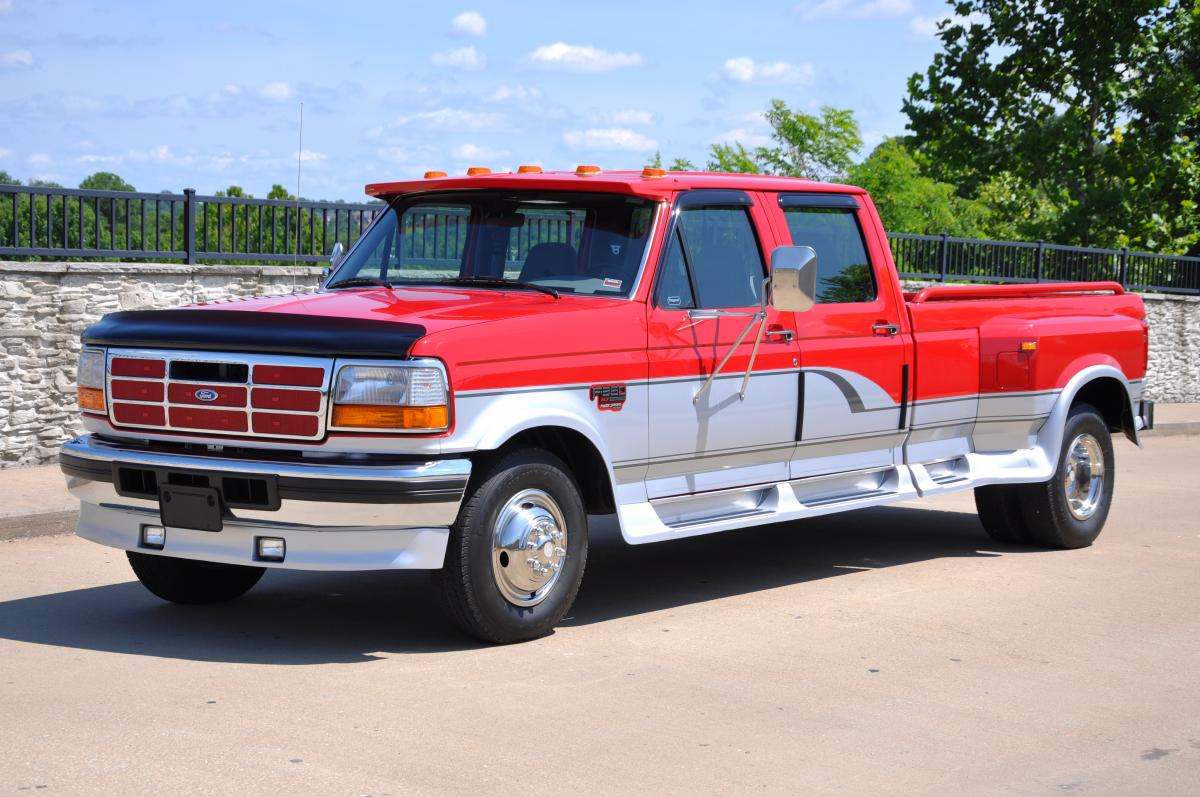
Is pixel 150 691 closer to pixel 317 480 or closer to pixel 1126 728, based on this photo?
pixel 317 480

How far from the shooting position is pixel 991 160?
3466 cm

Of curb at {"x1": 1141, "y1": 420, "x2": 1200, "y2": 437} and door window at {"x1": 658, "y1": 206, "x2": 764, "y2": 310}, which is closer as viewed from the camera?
door window at {"x1": 658, "y1": 206, "x2": 764, "y2": 310}

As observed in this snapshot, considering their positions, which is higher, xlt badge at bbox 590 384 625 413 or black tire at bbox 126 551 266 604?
xlt badge at bbox 590 384 625 413

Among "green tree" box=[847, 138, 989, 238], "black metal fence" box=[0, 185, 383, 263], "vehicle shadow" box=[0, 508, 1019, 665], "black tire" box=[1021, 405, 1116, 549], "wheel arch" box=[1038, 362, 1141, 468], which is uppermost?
"green tree" box=[847, 138, 989, 238]

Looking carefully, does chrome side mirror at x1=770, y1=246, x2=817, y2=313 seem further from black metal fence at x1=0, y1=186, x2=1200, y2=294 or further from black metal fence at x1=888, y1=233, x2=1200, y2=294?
black metal fence at x1=888, y1=233, x2=1200, y2=294

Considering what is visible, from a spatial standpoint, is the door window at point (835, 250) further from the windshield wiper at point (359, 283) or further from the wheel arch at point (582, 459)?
the windshield wiper at point (359, 283)

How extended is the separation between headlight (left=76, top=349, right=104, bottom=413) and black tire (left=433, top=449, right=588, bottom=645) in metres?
1.79

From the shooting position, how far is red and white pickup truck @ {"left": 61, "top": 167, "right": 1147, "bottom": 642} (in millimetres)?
6527

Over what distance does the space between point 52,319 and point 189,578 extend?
5.97 m

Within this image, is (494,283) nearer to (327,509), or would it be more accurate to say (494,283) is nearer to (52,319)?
(327,509)

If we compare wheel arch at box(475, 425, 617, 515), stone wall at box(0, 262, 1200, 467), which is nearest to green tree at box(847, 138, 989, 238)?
stone wall at box(0, 262, 1200, 467)

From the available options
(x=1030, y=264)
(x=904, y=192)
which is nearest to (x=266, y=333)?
(x=1030, y=264)

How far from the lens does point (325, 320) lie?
6.61 m

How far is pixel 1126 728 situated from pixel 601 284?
123 inches
